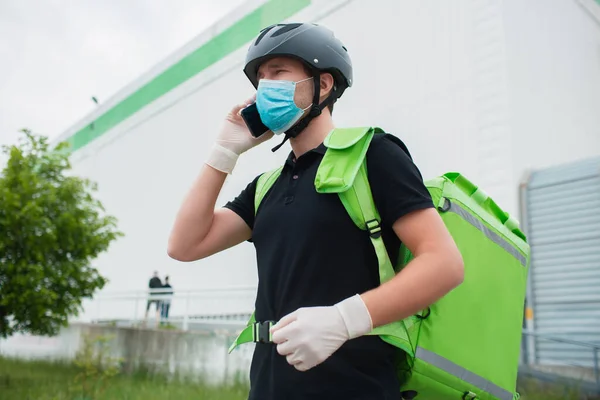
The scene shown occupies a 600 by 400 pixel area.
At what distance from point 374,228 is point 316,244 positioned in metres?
0.18

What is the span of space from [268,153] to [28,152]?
5597mm

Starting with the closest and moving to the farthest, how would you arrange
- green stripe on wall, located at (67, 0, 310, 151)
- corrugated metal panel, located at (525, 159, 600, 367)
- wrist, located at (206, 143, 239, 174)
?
wrist, located at (206, 143, 239, 174) → corrugated metal panel, located at (525, 159, 600, 367) → green stripe on wall, located at (67, 0, 310, 151)

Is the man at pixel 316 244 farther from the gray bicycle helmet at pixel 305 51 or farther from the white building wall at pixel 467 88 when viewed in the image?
the white building wall at pixel 467 88

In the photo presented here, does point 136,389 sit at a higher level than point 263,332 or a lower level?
lower

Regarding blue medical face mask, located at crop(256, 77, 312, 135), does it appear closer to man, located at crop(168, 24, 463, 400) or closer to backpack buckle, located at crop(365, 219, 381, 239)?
man, located at crop(168, 24, 463, 400)

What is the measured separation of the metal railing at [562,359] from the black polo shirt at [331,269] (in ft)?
21.4

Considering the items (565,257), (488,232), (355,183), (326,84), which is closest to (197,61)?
(565,257)

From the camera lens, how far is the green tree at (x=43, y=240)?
8.77 metres

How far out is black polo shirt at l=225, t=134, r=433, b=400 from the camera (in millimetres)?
1601

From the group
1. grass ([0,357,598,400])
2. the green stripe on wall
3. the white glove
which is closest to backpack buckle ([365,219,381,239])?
the white glove

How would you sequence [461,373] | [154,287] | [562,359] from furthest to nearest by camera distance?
[154,287], [562,359], [461,373]

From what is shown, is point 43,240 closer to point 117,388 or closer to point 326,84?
point 117,388

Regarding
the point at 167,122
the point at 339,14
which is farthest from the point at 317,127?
the point at 167,122

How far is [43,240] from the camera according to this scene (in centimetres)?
898
